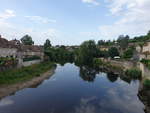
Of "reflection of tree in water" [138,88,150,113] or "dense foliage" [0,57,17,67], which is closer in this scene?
"reflection of tree in water" [138,88,150,113]

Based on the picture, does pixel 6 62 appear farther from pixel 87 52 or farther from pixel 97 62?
pixel 87 52

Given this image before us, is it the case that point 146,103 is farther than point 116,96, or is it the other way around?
point 116,96

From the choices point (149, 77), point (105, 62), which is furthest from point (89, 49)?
point (149, 77)

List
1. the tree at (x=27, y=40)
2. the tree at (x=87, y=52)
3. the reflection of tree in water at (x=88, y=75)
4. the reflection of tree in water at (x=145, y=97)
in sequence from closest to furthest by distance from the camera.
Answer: the reflection of tree in water at (x=145, y=97)
the reflection of tree in water at (x=88, y=75)
the tree at (x=87, y=52)
the tree at (x=27, y=40)

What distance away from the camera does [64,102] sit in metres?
19.7

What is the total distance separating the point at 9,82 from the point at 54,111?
11.1 metres

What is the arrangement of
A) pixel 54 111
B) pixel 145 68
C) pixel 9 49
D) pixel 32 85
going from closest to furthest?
pixel 54 111
pixel 32 85
pixel 145 68
pixel 9 49

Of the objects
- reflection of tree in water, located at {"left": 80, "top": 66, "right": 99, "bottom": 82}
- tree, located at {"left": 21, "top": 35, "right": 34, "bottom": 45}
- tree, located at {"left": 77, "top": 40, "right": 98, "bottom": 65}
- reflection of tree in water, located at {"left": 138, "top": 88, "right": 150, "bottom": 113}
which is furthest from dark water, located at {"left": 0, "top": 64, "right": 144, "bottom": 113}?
tree, located at {"left": 21, "top": 35, "right": 34, "bottom": 45}

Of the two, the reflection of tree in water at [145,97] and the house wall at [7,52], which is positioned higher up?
the house wall at [7,52]

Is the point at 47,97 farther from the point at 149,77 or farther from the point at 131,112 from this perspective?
the point at 149,77

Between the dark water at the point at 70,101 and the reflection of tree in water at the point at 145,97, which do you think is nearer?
the dark water at the point at 70,101

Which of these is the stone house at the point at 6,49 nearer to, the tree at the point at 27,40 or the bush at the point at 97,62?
the bush at the point at 97,62

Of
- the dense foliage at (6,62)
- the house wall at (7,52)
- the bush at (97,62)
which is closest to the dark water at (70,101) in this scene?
the dense foliage at (6,62)

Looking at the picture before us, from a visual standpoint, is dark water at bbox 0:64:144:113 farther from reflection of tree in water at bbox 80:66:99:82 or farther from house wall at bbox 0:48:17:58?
house wall at bbox 0:48:17:58
